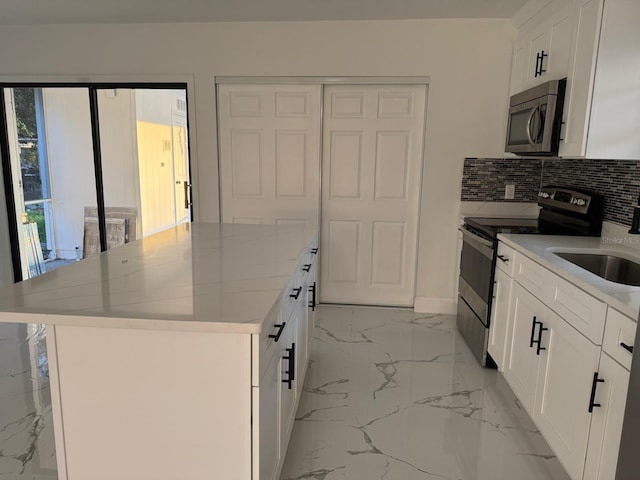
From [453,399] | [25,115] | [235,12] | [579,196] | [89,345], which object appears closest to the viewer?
[89,345]

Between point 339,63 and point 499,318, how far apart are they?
235cm

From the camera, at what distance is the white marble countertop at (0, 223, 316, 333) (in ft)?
4.04

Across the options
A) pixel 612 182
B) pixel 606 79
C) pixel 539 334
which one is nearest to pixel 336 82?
pixel 606 79

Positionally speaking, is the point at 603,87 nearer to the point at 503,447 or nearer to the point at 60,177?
the point at 503,447

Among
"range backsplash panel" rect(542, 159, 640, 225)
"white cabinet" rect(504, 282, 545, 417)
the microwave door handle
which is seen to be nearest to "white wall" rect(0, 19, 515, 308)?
"range backsplash panel" rect(542, 159, 640, 225)

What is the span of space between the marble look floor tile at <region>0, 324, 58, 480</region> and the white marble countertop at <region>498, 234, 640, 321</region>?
7.56ft

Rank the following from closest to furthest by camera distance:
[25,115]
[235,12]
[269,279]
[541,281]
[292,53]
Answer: [269,279], [541,281], [235,12], [292,53], [25,115]

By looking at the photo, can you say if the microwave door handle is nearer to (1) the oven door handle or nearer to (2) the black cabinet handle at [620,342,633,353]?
(1) the oven door handle

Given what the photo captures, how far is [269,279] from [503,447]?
1472 mm

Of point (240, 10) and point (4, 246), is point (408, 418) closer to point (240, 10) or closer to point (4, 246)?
point (240, 10)

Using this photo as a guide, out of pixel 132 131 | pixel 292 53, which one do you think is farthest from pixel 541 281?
pixel 132 131

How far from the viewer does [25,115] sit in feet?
13.8

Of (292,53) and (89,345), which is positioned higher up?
(292,53)

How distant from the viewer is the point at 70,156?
427cm
